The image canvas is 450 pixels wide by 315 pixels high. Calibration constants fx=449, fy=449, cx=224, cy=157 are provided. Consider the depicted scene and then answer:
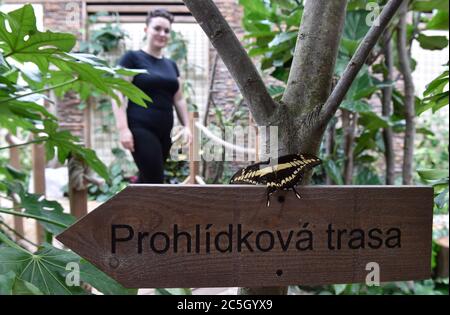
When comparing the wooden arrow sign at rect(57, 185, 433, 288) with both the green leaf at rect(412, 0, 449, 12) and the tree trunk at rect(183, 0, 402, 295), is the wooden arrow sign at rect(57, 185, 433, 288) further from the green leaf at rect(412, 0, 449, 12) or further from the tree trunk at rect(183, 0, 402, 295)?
the green leaf at rect(412, 0, 449, 12)

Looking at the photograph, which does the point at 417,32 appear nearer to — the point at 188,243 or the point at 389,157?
the point at 389,157

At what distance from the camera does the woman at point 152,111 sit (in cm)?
165

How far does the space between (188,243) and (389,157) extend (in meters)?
1.74

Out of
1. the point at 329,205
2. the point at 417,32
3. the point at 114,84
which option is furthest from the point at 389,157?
the point at 329,205

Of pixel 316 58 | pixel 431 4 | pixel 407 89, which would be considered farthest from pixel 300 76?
pixel 407 89

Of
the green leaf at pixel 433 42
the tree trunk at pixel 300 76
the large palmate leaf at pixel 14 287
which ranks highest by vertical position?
the green leaf at pixel 433 42

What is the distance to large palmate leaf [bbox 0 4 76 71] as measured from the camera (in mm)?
749

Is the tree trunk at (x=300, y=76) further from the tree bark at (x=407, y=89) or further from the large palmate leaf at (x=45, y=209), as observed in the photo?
the tree bark at (x=407, y=89)

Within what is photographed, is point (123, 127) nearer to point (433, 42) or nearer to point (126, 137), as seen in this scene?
point (126, 137)

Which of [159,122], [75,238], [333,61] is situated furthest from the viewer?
[159,122]

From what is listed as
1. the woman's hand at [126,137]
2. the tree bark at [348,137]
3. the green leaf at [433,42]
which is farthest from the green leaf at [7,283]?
the green leaf at [433,42]

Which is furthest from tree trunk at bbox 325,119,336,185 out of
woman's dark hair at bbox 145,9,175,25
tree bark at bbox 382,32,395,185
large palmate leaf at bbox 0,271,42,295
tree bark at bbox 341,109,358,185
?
large palmate leaf at bbox 0,271,42,295

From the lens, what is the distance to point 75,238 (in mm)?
543

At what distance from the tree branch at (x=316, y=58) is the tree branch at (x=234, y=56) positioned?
40 mm
